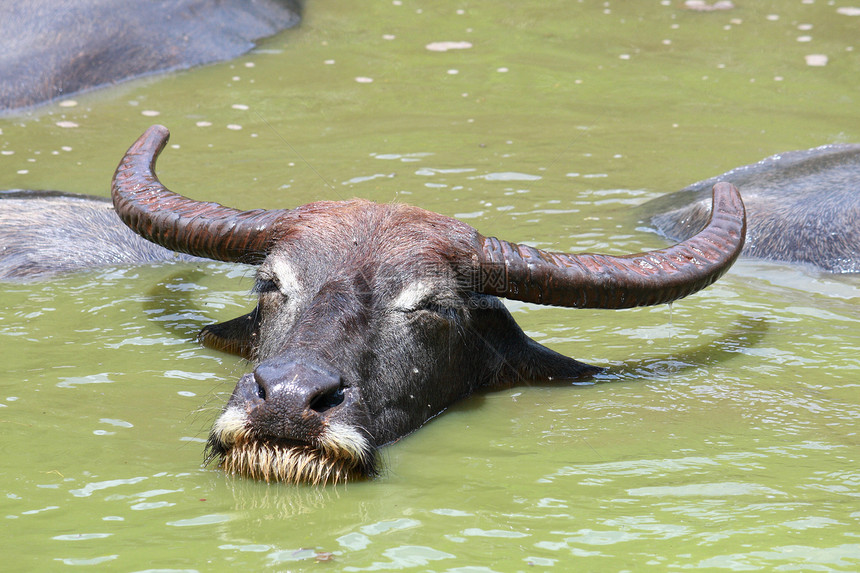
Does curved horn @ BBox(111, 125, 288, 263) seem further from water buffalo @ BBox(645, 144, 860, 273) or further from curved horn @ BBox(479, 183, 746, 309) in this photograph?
water buffalo @ BBox(645, 144, 860, 273)

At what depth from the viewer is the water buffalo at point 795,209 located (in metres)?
7.13

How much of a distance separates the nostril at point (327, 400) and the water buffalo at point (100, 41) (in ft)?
27.4

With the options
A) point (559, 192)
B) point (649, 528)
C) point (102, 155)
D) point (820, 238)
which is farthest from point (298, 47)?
point (649, 528)

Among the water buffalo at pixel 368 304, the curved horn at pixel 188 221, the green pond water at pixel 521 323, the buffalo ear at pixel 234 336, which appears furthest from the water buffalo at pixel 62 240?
the buffalo ear at pixel 234 336

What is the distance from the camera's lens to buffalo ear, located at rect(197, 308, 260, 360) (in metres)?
5.39

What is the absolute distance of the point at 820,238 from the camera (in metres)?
7.18

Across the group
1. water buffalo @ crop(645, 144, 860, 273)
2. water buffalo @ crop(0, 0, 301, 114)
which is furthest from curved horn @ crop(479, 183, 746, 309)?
water buffalo @ crop(0, 0, 301, 114)

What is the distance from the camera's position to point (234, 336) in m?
5.52

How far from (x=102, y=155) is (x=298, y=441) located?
6.64 m

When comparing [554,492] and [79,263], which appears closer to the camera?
[554,492]

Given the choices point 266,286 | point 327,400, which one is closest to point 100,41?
point 266,286

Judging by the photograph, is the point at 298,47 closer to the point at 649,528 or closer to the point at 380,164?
the point at 380,164

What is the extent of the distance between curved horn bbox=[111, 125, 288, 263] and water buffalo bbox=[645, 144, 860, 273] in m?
3.44

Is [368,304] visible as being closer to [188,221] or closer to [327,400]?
[327,400]
